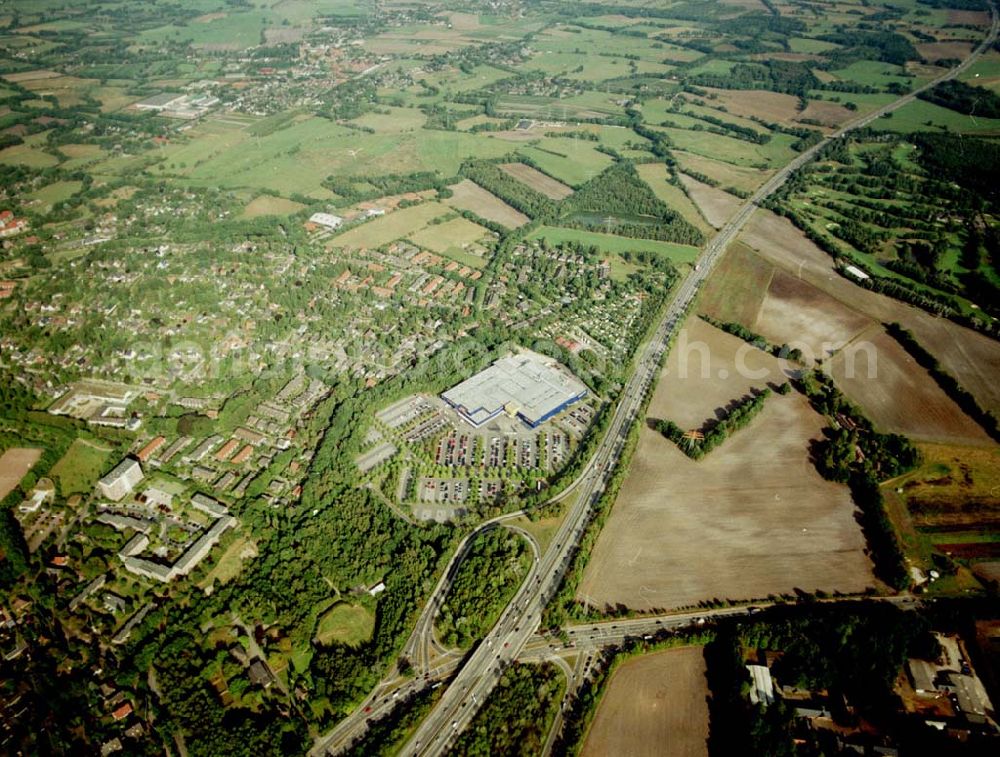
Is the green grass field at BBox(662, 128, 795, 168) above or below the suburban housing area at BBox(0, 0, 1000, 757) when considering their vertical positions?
above

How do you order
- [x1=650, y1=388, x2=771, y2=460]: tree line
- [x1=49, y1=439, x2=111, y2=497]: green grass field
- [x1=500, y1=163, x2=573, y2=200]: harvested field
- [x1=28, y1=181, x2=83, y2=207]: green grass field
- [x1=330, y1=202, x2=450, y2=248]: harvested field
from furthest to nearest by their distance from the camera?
[x1=500, y1=163, x2=573, y2=200]: harvested field → [x1=28, y1=181, x2=83, y2=207]: green grass field → [x1=330, y1=202, x2=450, y2=248]: harvested field → [x1=650, y1=388, x2=771, y2=460]: tree line → [x1=49, y1=439, x2=111, y2=497]: green grass field

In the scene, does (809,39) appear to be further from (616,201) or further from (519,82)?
(616,201)

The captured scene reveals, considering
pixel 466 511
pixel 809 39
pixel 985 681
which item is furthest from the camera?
pixel 809 39

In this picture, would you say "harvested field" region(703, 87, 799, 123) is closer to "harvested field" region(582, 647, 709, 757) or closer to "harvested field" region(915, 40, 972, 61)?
"harvested field" region(915, 40, 972, 61)

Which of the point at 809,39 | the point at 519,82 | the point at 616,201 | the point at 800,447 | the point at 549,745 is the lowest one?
the point at 549,745

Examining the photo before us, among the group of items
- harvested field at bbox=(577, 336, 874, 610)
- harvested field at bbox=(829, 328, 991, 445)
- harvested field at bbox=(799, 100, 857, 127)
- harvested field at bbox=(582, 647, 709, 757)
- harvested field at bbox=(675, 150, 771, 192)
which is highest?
harvested field at bbox=(799, 100, 857, 127)

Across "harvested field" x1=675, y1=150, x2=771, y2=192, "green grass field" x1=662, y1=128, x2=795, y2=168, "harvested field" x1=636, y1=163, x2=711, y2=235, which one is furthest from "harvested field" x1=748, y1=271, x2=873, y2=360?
"green grass field" x1=662, y1=128, x2=795, y2=168

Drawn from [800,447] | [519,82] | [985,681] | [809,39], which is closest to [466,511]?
[800,447]
